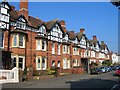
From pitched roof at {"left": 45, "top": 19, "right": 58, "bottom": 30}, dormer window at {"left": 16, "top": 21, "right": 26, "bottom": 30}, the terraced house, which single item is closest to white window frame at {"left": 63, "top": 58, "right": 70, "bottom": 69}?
the terraced house

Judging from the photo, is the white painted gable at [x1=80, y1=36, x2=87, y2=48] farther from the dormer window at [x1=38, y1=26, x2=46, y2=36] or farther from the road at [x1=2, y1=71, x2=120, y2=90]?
the road at [x1=2, y1=71, x2=120, y2=90]

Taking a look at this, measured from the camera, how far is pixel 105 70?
5144 centimetres

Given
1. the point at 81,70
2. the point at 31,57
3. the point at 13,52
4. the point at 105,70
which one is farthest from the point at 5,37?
the point at 105,70

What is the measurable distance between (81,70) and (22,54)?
1643 centimetres

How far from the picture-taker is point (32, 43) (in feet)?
124

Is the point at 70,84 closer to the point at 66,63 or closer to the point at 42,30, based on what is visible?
the point at 42,30

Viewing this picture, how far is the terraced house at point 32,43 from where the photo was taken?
32062mm

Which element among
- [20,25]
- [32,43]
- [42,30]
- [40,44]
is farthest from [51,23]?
[20,25]

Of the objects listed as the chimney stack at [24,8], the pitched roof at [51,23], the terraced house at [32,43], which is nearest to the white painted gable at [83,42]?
the terraced house at [32,43]

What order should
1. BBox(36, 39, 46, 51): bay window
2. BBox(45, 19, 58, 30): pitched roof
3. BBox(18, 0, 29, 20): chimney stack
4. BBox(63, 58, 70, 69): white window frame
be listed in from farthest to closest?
BBox(63, 58, 70, 69): white window frame → BBox(45, 19, 58, 30): pitched roof → BBox(36, 39, 46, 51): bay window → BBox(18, 0, 29, 20): chimney stack

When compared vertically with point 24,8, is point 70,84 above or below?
below

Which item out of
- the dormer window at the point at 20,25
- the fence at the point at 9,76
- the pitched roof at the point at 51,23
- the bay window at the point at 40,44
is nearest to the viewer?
the fence at the point at 9,76

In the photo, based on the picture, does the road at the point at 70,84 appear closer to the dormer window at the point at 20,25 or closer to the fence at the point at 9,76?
the fence at the point at 9,76

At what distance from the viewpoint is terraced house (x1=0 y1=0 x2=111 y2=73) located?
32.1 metres
